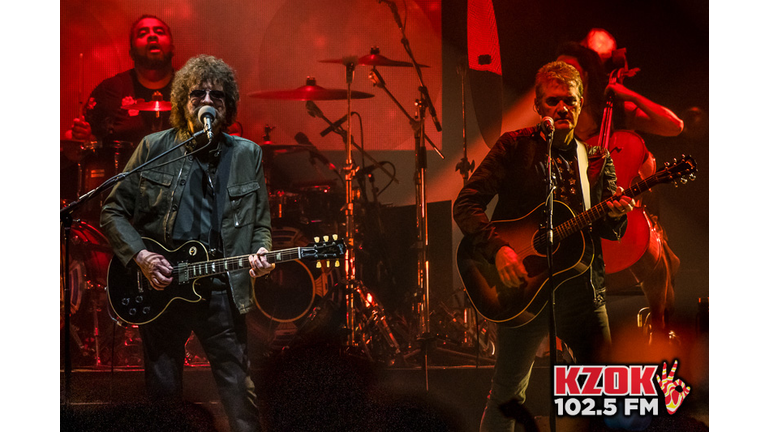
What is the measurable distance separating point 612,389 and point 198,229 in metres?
2.84

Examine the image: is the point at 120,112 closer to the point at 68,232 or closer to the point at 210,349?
the point at 68,232

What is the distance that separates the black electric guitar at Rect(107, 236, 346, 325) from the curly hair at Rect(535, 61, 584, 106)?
5.49 ft

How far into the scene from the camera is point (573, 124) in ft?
12.9

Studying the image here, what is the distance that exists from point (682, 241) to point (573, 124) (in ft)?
3.67

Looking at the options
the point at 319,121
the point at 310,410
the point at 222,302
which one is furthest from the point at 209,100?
the point at 310,410

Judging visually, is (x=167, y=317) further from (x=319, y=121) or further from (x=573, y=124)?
(x=573, y=124)

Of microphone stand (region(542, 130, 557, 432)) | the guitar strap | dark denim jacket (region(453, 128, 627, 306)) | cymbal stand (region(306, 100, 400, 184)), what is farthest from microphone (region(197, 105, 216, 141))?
the guitar strap

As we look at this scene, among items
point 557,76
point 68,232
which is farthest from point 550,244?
point 68,232

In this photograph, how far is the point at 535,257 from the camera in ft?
12.2

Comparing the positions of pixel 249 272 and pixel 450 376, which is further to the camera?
pixel 450 376

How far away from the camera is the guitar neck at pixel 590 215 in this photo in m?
3.71

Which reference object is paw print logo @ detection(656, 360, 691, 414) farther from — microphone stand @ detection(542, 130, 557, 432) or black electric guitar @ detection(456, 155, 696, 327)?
black electric guitar @ detection(456, 155, 696, 327)

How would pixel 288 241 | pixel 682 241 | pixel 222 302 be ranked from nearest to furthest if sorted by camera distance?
pixel 222 302, pixel 288 241, pixel 682 241

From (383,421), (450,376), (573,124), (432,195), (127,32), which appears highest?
(127,32)
